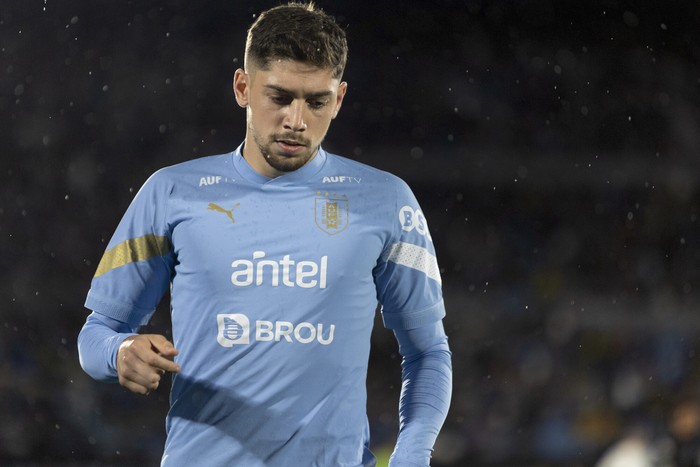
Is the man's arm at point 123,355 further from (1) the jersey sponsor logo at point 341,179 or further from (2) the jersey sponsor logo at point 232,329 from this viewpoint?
(1) the jersey sponsor logo at point 341,179

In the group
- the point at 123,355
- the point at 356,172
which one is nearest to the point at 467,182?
the point at 356,172

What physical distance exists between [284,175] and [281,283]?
168 mm

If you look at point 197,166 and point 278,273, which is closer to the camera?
point 278,273

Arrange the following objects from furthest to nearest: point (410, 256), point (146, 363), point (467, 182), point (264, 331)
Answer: point (467, 182), point (410, 256), point (264, 331), point (146, 363)

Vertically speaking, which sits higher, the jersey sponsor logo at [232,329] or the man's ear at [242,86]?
the man's ear at [242,86]

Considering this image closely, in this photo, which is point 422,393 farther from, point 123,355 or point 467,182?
point 467,182

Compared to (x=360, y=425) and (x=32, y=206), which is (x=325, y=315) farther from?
(x=32, y=206)

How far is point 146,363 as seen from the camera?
42.9 inches

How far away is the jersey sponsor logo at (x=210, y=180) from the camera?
1356mm

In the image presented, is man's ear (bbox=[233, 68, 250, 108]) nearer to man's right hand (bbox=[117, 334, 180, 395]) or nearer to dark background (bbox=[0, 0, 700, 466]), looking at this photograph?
man's right hand (bbox=[117, 334, 180, 395])

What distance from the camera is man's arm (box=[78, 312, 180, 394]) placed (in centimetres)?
108

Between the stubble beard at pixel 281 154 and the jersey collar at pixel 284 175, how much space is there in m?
0.02

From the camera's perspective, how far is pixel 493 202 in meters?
4.02

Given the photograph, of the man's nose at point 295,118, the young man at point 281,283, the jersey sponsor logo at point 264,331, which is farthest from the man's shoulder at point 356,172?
the jersey sponsor logo at point 264,331
